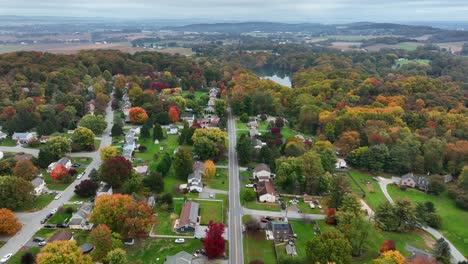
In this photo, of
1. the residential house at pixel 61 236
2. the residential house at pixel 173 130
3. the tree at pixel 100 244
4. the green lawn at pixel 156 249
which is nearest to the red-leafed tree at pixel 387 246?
the green lawn at pixel 156 249

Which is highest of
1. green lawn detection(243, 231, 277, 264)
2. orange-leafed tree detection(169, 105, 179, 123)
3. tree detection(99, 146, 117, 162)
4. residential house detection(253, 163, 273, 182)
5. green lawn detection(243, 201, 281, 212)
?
orange-leafed tree detection(169, 105, 179, 123)

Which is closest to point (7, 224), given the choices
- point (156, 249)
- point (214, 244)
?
point (156, 249)

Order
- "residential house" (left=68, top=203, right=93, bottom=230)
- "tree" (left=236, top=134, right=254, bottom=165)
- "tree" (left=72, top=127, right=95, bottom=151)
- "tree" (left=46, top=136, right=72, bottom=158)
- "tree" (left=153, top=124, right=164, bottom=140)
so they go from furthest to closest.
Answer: "tree" (left=153, top=124, right=164, bottom=140), "tree" (left=72, top=127, right=95, bottom=151), "tree" (left=236, top=134, right=254, bottom=165), "tree" (left=46, top=136, right=72, bottom=158), "residential house" (left=68, top=203, right=93, bottom=230)

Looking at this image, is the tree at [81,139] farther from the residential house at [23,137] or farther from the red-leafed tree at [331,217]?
the red-leafed tree at [331,217]

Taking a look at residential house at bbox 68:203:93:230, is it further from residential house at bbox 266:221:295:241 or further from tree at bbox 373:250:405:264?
tree at bbox 373:250:405:264

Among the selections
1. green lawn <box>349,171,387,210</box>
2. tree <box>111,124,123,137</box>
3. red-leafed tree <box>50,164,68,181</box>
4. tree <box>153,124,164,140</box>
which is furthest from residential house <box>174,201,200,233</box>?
tree <box>111,124,123,137</box>

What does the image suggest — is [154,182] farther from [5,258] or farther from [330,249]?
[330,249]
